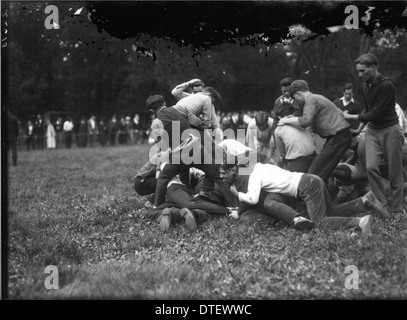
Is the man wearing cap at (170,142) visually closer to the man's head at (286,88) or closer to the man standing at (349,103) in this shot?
the man's head at (286,88)

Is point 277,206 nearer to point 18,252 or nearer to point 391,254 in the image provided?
point 391,254

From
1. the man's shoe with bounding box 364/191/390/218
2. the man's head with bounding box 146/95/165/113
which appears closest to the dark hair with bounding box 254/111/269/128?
the man's head with bounding box 146/95/165/113

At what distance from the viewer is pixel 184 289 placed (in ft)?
15.9

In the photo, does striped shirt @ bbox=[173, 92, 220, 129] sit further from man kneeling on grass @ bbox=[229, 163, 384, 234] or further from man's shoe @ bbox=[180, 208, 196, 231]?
man's shoe @ bbox=[180, 208, 196, 231]

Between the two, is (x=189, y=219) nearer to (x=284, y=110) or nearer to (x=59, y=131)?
(x=284, y=110)

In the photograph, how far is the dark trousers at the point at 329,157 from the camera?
736cm

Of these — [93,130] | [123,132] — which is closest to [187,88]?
[123,132]

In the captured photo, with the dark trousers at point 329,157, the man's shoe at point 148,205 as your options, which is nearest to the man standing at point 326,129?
the dark trousers at point 329,157

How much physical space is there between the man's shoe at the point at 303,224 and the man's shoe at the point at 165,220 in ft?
5.44
